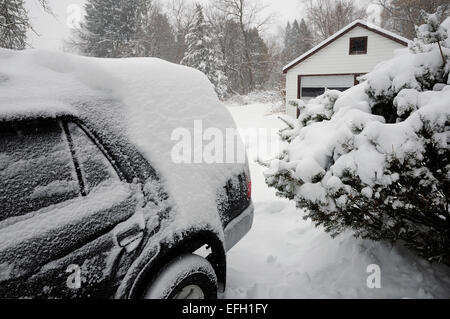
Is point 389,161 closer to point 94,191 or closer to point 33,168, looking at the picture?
point 94,191

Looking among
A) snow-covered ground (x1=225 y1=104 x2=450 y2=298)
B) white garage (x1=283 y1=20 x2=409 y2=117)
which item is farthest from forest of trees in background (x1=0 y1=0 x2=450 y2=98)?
snow-covered ground (x1=225 y1=104 x2=450 y2=298)

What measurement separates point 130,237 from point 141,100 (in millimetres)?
945

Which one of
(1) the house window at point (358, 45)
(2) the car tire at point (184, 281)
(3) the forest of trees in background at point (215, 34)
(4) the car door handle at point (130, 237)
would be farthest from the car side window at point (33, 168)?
(3) the forest of trees in background at point (215, 34)

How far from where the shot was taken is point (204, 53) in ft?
108

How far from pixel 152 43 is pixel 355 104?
134ft

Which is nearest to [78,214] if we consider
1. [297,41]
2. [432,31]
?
[432,31]

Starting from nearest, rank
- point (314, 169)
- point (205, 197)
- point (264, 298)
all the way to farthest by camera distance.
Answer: point (205, 197) → point (314, 169) → point (264, 298)

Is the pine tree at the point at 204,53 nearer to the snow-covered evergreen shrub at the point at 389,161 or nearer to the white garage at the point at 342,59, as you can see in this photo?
the white garage at the point at 342,59

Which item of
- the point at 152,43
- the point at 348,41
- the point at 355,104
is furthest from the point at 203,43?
the point at 355,104

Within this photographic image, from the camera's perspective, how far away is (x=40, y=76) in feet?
5.53

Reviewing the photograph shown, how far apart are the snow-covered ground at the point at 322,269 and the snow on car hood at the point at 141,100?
47.2 inches

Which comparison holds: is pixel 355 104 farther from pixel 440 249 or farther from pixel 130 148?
pixel 130 148

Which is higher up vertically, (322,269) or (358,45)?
(358,45)

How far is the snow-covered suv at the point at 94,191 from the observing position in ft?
4.66
